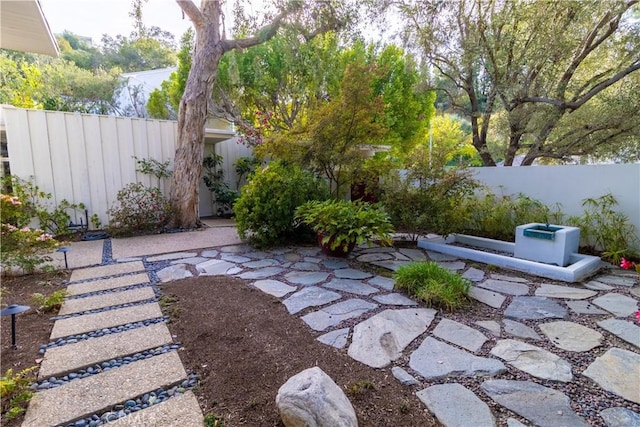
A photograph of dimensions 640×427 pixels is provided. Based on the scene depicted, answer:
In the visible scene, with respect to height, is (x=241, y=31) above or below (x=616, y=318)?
above

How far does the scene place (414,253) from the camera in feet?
14.7

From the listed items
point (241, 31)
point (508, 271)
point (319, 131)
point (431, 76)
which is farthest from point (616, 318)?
point (241, 31)

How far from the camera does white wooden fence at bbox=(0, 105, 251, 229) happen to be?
5.02m

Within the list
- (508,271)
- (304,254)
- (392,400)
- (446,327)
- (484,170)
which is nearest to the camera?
(392,400)

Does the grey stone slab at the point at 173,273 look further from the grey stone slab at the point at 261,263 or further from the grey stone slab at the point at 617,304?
the grey stone slab at the point at 617,304

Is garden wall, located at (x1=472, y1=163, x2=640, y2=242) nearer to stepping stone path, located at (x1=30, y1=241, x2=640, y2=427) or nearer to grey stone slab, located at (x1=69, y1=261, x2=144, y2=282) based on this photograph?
stepping stone path, located at (x1=30, y1=241, x2=640, y2=427)

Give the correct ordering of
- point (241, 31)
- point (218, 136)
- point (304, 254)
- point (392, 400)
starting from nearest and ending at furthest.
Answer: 1. point (392, 400)
2. point (304, 254)
3. point (241, 31)
4. point (218, 136)

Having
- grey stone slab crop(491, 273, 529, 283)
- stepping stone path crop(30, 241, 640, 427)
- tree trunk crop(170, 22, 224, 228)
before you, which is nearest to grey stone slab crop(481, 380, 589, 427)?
stepping stone path crop(30, 241, 640, 427)

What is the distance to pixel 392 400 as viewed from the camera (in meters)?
1.57

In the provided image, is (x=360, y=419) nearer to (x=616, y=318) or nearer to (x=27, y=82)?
(x=616, y=318)

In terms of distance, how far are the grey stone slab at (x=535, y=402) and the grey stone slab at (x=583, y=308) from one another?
1.33 metres

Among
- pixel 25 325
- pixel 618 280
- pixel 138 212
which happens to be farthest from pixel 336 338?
pixel 138 212

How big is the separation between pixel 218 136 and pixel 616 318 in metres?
7.10

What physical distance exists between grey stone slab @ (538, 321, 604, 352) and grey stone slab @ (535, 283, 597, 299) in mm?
628
